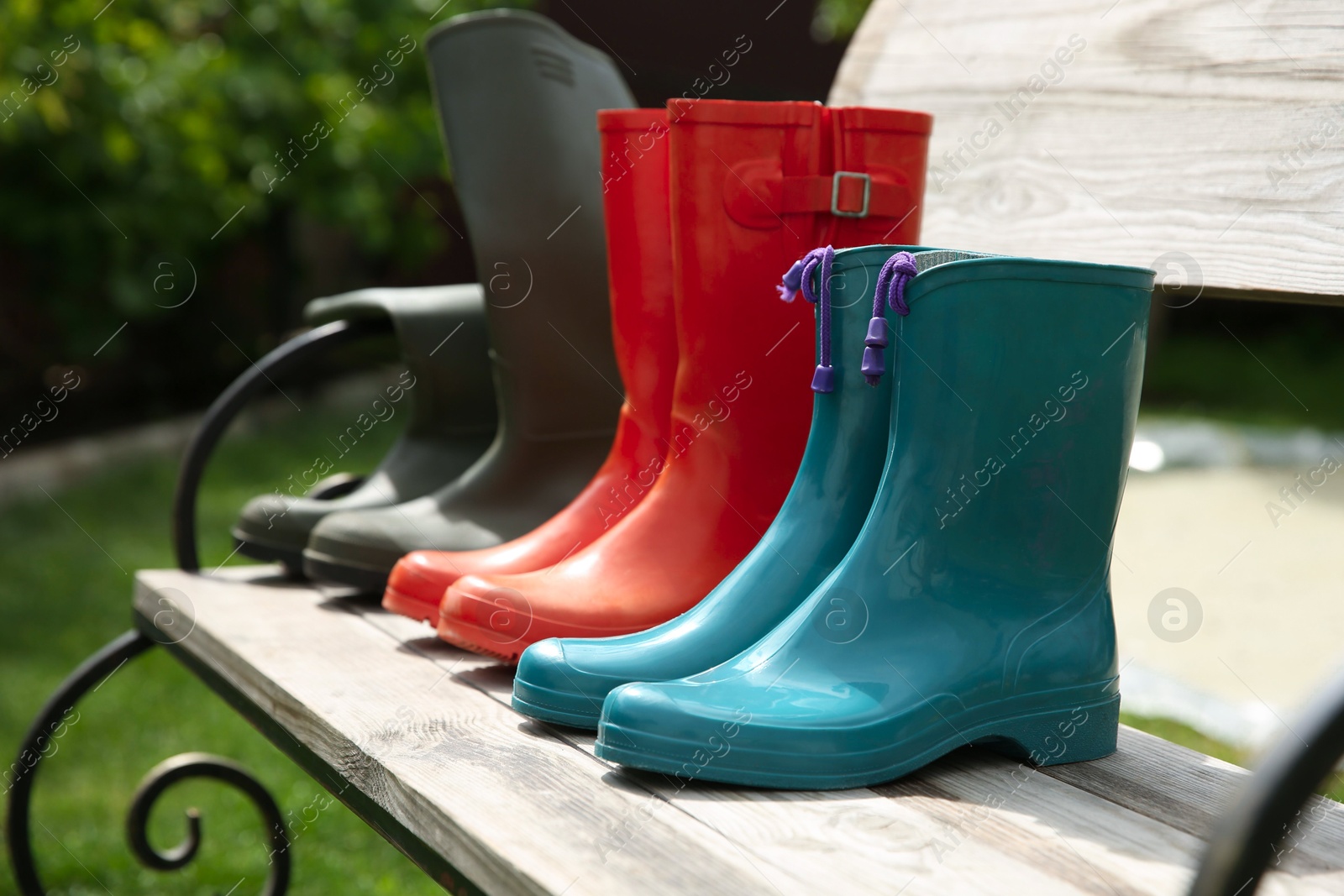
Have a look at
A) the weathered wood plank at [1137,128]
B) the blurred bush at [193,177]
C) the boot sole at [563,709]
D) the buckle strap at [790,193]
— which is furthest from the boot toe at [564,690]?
the blurred bush at [193,177]

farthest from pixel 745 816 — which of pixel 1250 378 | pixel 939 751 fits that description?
pixel 1250 378

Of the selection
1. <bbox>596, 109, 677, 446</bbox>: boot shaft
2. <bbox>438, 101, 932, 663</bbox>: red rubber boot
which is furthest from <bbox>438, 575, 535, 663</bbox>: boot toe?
<bbox>596, 109, 677, 446</bbox>: boot shaft

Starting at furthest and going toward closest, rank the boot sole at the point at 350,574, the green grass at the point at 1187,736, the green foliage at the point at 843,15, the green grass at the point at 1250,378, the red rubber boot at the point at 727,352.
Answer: the green grass at the point at 1250,378
the green foliage at the point at 843,15
the green grass at the point at 1187,736
the boot sole at the point at 350,574
the red rubber boot at the point at 727,352

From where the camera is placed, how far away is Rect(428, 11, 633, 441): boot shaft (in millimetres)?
1304

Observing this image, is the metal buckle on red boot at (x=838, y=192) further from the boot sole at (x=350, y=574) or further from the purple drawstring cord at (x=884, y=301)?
the boot sole at (x=350, y=574)

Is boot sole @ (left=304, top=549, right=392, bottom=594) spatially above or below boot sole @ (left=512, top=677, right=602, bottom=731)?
below

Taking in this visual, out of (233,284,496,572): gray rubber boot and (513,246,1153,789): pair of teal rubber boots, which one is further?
(233,284,496,572): gray rubber boot

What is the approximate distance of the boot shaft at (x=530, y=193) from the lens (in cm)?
130

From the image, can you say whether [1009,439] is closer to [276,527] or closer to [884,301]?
[884,301]

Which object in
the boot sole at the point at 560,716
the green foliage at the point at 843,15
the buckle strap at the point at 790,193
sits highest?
the green foliage at the point at 843,15

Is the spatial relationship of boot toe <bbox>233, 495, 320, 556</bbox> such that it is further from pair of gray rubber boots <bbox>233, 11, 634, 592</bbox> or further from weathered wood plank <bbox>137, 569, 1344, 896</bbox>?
weathered wood plank <bbox>137, 569, 1344, 896</bbox>

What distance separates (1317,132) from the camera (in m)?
1.03

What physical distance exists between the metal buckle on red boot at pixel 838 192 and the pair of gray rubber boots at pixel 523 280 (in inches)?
17.7

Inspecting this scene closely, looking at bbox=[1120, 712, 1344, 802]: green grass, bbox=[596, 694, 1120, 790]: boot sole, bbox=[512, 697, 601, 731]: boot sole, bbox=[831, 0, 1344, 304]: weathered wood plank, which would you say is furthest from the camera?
bbox=[1120, 712, 1344, 802]: green grass
